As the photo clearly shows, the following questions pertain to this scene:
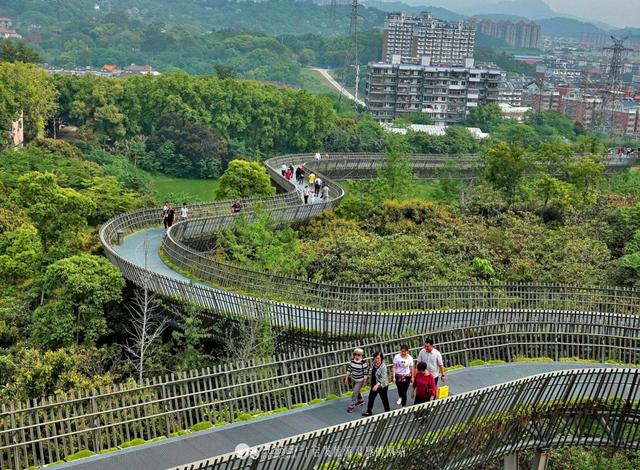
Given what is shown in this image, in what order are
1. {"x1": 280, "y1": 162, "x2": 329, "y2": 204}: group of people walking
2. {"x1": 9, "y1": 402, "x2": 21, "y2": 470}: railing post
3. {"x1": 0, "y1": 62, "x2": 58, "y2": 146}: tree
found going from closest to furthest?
{"x1": 9, "y1": 402, "x2": 21, "y2": 470}: railing post, {"x1": 280, "y1": 162, "x2": 329, "y2": 204}: group of people walking, {"x1": 0, "y1": 62, "x2": 58, "y2": 146}: tree

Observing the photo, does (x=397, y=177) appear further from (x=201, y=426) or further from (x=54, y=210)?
(x=201, y=426)

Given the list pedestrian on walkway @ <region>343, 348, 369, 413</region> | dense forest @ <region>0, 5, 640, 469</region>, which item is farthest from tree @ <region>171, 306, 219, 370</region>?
pedestrian on walkway @ <region>343, 348, 369, 413</region>

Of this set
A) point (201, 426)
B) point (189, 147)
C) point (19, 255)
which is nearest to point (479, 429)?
point (201, 426)

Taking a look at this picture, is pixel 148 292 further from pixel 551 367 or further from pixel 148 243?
pixel 551 367

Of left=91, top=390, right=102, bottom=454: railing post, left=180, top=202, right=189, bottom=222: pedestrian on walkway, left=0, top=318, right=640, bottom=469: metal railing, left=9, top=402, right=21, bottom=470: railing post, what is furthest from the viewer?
left=180, top=202, right=189, bottom=222: pedestrian on walkway

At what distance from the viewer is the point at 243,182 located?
150 feet

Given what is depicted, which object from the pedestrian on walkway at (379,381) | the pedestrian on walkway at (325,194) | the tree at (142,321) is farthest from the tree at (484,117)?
the pedestrian on walkway at (379,381)

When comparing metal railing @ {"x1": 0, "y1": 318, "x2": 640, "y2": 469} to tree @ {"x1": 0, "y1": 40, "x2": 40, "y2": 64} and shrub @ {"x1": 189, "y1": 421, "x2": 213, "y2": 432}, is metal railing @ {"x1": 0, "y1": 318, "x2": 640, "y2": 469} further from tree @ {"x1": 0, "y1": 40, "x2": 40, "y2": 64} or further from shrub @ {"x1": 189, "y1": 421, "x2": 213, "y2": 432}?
tree @ {"x1": 0, "y1": 40, "x2": 40, "y2": 64}

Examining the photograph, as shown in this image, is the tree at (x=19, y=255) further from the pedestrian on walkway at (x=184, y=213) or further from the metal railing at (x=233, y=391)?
the metal railing at (x=233, y=391)

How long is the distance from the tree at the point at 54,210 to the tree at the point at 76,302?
246 inches

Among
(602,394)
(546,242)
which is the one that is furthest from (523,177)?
(602,394)

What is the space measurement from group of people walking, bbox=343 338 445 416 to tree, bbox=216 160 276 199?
93.5 feet

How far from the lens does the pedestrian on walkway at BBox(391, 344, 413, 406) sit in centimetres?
1736

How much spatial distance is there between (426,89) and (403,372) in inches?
5425
